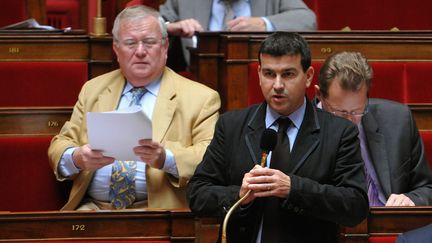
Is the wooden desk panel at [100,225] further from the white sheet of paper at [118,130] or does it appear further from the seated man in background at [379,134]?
the seated man in background at [379,134]

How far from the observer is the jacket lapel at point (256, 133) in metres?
1.34

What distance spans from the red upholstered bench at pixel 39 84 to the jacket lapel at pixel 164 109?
28 centimetres

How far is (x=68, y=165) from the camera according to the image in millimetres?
1708

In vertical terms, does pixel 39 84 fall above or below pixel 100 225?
above

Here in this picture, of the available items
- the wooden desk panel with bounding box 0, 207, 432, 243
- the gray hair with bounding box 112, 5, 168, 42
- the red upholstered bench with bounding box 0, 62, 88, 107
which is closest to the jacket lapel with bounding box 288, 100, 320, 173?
the wooden desk panel with bounding box 0, 207, 432, 243

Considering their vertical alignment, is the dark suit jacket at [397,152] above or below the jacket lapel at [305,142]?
below

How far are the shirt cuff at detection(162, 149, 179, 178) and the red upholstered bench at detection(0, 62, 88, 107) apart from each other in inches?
15.4

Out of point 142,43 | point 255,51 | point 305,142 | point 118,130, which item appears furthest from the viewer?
point 255,51

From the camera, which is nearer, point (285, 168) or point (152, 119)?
point (285, 168)

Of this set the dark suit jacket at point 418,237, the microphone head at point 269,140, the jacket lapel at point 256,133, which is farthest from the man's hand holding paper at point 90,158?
the dark suit jacket at point 418,237

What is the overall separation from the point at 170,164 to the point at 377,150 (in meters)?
0.32

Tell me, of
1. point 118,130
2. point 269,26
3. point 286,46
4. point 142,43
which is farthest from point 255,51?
point 286,46

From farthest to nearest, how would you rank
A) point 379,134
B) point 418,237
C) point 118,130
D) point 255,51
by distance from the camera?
point 255,51
point 379,134
point 118,130
point 418,237

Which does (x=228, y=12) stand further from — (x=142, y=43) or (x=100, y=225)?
(x=100, y=225)
